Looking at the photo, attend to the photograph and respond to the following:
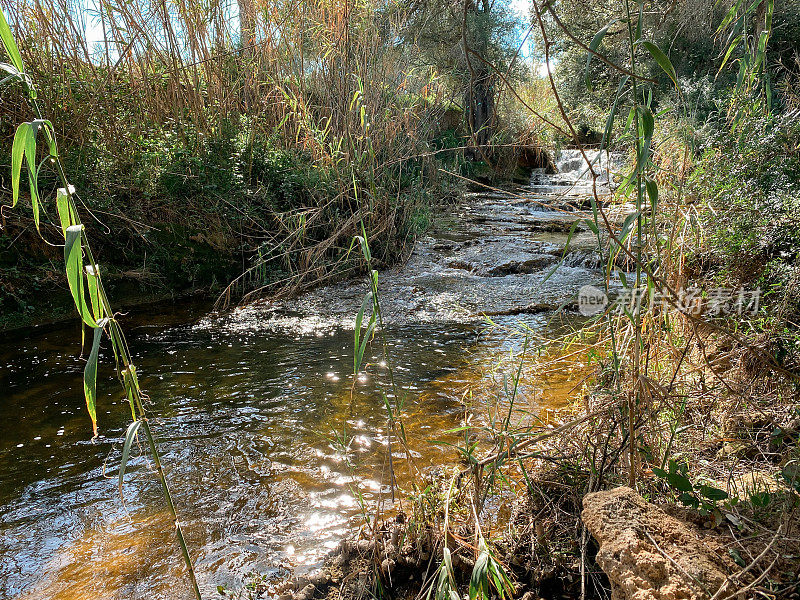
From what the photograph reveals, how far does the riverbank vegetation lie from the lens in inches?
55.6

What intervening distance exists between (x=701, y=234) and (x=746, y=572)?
1.83 m

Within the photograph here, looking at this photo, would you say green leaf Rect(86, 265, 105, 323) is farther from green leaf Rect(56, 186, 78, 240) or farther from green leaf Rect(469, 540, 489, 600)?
green leaf Rect(469, 540, 489, 600)

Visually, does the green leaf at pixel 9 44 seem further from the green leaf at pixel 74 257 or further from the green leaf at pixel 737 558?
the green leaf at pixel 737 558

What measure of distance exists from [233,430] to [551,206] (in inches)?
80.7

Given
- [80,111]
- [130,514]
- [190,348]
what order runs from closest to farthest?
[130,514] → [190,348] → [80,111]

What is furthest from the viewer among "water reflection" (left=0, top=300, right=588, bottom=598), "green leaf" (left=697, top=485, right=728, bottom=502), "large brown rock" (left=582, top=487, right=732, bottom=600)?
"water reflection" (left=0, top=300, right=588, bottom=598)

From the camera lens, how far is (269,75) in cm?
553

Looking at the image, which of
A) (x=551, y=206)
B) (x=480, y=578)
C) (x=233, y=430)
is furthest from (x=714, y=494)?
(x=233, y=430)

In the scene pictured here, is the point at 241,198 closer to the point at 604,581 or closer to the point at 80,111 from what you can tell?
the point at 80,111

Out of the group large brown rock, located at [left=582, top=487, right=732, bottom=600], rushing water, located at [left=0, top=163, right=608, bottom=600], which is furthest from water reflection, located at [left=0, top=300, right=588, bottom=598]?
large brown rock, located at [left=582, top=487, right=732, bottom=600]

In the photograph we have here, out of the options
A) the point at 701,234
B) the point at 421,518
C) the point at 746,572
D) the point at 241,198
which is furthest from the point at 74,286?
the point at 241,198

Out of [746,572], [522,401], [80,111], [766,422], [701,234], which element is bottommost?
[522,401]

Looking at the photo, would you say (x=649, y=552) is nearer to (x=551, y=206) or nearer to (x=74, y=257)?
(x=551, y=206)

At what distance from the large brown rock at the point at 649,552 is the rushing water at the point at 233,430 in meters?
0.61
